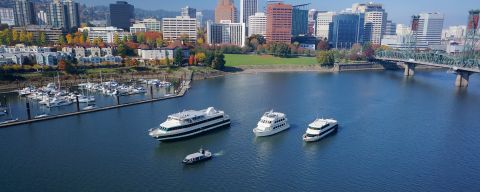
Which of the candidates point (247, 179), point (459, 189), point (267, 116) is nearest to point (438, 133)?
point (459, 189)

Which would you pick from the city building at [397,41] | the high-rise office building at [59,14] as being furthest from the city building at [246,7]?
the high-rise office building at [59,14]

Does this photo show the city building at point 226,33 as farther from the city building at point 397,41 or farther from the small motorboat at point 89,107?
the small motorboat at point 89,107

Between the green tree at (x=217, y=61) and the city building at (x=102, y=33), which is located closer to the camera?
the green tree at (x=217, y=61)

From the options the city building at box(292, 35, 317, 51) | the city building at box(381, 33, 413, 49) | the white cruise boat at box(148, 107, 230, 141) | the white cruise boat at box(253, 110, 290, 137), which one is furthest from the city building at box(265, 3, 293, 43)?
the white cruise boat at box(148, 107, 230, 141)

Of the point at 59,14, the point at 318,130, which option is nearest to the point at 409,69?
the point at 318,130

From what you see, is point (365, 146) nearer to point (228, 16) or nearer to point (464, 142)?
point (464, 142)

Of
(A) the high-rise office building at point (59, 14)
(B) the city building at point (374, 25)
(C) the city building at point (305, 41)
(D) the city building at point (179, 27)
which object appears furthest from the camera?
(B) the city building at point (374, 25)
